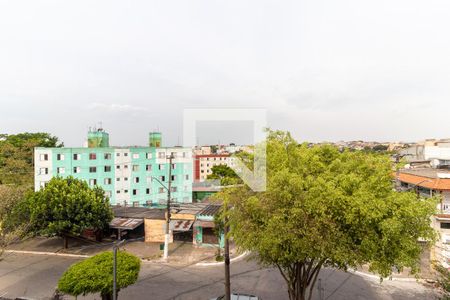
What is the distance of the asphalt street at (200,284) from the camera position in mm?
14891

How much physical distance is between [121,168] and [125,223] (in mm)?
16597

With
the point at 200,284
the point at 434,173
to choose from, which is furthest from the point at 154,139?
the point at 434,173

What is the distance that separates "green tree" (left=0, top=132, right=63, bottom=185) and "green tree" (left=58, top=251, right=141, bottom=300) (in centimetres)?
3061

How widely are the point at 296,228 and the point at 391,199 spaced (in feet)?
10.8

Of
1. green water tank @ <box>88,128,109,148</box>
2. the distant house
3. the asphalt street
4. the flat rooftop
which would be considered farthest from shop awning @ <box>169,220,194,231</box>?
green water tank @ <box>88,128,109,148</box>

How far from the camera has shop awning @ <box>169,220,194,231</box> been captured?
22031 mm

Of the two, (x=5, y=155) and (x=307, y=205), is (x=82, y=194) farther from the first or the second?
(x=5, y=155)

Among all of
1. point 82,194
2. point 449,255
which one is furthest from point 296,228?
point 82,194

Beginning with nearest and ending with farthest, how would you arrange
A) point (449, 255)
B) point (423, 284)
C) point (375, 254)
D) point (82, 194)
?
point (375, 254), point (423, 284), point (449, 255), point (82, 194)

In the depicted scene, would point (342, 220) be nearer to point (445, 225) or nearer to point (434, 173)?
point (445, 225)

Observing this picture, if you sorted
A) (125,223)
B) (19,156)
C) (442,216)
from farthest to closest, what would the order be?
(19,156), (125,223), (442,216)

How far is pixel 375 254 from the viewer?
336 inches

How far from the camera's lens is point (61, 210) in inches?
766

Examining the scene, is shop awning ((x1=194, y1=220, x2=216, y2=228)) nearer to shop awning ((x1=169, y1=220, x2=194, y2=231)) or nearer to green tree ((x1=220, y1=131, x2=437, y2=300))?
shop awning ((x1=169, y1=220, x2=194, y2=231))
